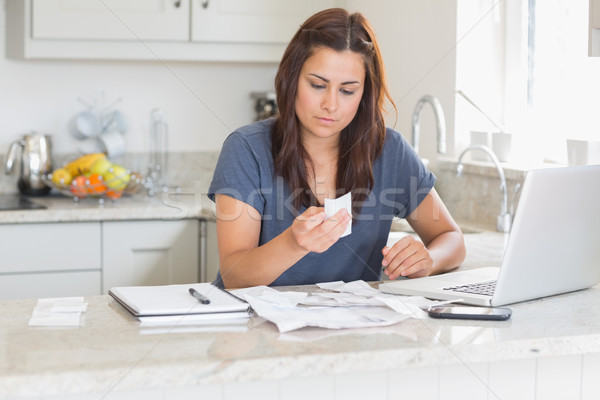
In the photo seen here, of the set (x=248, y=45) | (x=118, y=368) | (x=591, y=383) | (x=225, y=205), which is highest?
(x=248, y=45)

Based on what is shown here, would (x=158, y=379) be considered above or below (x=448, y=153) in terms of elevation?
below

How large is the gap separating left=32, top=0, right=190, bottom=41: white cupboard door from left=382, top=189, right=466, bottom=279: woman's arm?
1.59 meters

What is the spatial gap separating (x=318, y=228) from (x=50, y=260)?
5.58 ft

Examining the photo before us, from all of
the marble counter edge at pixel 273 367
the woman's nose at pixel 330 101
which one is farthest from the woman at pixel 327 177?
the marble counter edge at pixel 273 367

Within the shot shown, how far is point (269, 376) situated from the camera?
1113mm

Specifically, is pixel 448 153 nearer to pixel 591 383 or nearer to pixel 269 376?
pixel 591 383

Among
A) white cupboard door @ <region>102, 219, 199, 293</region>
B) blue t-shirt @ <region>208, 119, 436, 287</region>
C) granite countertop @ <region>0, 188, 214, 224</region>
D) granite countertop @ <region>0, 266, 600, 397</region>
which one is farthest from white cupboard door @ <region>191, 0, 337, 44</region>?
granite countertop @ <region>0, 266, 600, 397</region>

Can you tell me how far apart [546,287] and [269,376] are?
25.3 inches

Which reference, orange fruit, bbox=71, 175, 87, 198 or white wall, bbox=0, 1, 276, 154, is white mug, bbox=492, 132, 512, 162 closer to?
white wall, bbox=0, 1, 276, 154

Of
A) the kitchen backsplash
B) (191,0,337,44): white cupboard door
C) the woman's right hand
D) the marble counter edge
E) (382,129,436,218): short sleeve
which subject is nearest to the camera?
the marble counter edge

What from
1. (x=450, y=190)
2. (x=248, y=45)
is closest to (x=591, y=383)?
(x=450, y=190)


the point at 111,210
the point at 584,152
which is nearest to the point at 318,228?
the point at 584,152

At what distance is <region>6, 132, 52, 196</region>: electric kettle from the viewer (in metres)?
3.28

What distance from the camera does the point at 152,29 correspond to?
3.23 meters
